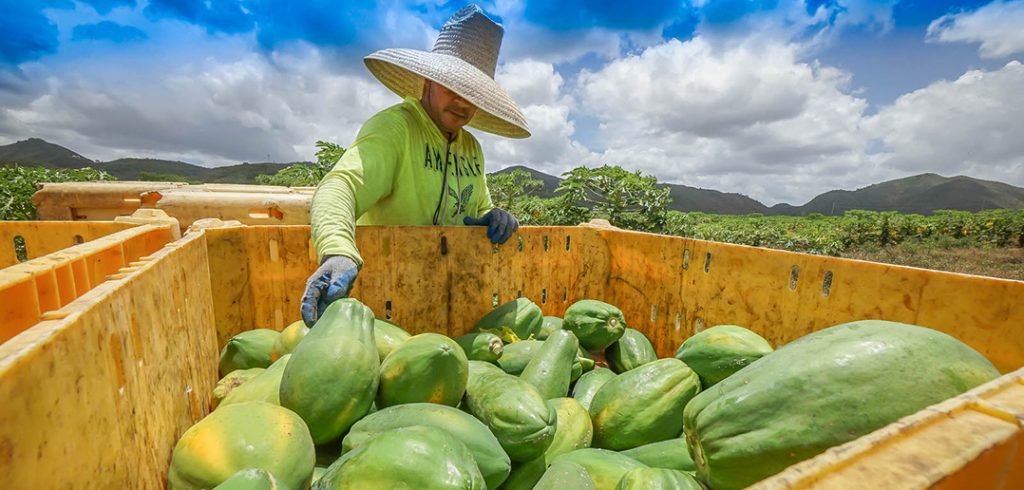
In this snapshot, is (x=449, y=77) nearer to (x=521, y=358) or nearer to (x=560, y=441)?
(x=521, y=358)

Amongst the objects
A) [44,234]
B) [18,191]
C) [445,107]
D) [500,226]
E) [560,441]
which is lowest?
[18,191]

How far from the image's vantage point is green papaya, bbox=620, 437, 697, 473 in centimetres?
167

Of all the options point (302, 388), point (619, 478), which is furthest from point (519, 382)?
point (302, 388)

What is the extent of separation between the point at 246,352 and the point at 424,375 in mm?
1000

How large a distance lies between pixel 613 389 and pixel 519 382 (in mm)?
461

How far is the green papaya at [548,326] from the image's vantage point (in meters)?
2.82

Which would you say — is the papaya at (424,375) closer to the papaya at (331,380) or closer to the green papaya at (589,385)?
the papaya at (331,380)

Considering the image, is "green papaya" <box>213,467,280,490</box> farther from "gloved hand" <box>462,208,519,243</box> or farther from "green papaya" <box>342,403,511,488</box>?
"gloved hand" <box>462,208,519,243</box>

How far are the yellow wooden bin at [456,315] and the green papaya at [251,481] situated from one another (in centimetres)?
23

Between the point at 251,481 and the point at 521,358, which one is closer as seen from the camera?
the point at 251,481

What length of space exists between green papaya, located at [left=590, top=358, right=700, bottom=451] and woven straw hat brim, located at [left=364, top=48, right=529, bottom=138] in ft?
5.81

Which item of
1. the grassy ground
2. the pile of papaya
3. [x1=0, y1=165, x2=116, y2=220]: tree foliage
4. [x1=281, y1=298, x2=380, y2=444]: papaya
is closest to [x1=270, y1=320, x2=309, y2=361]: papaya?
the pile of papaya

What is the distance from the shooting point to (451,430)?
1481mm

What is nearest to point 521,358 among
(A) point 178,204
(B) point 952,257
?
(A) point 178,204
